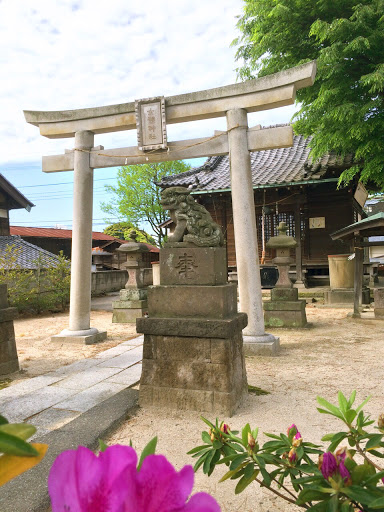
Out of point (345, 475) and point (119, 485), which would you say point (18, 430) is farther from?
point (345, 475)

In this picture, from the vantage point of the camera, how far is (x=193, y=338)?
13.0 ft

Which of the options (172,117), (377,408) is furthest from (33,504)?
(172,117)

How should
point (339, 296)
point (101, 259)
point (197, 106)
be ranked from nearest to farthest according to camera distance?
point (197, 106), point (339, 296), point (101, 259)

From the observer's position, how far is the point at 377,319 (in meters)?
9.53

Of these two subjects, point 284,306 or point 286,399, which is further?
point 284,306

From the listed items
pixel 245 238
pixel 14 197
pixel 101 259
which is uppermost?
pixel 14 197

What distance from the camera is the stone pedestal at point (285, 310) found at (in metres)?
8.90

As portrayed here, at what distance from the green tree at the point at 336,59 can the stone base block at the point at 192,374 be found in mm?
7211

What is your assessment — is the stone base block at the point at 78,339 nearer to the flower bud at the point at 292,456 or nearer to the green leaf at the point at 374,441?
the flower bud at the point at 292,456

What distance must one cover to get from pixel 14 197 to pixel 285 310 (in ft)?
43.2

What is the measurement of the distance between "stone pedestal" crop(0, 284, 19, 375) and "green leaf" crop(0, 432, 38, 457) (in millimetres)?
5947

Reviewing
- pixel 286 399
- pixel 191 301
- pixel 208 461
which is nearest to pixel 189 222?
pixel 191 301

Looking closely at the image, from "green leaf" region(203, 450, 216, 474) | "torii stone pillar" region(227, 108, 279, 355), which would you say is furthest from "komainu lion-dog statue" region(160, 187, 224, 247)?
"green leaf" region(203, 450, 216, 474)

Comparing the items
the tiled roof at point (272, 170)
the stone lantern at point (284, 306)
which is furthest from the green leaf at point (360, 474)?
the tiled roof at point (272, 170)
